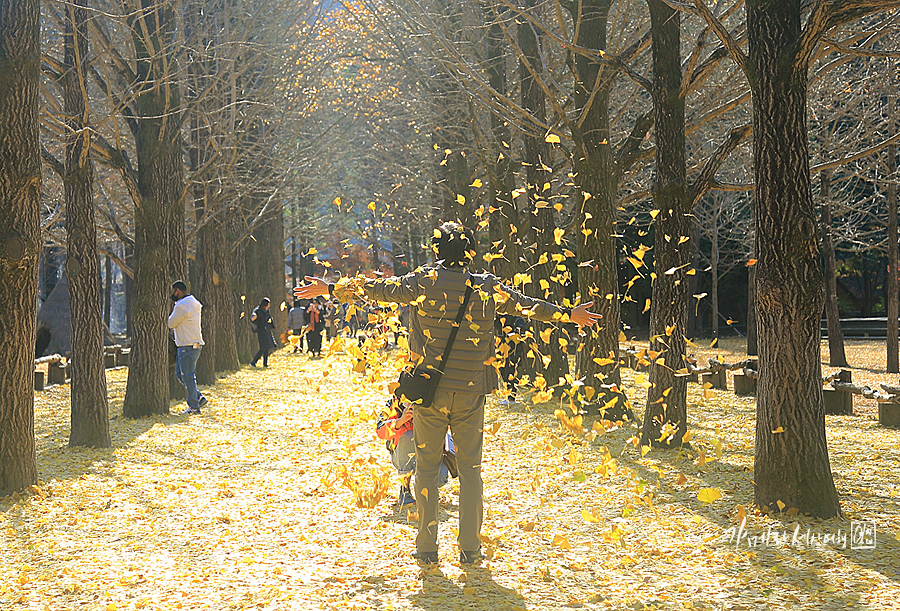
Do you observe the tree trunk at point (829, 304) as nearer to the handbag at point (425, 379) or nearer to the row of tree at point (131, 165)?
the row of tree at point (131, 165)

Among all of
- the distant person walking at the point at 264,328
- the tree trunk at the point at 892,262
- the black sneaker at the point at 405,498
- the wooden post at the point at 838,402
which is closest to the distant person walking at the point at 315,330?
the distant person walking at the point at 264,328

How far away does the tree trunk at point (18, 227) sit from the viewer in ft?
23.2

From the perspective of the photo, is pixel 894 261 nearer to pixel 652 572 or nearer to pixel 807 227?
pixel 807 227

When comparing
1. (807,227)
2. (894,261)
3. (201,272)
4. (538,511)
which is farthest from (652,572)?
(201,272)

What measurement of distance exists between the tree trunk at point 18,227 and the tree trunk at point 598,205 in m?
6.12

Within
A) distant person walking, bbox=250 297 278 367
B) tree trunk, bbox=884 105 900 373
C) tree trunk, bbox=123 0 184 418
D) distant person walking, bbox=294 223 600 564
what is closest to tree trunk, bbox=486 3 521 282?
tree trunk, bbox=123 0 184 418

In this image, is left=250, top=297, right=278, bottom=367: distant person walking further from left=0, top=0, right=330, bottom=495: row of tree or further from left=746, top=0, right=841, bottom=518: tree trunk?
left=746, top=0, right=841, bottom=518: tree trunk

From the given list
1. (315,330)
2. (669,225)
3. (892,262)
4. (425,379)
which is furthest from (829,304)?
(425,379)

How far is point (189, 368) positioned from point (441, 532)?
7.95 metres

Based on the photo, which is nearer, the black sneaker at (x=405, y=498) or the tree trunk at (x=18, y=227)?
the black sneaker at (x=405, y=498)

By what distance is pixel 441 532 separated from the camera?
6.05 m

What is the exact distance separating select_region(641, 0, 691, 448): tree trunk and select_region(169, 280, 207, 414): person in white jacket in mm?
7122

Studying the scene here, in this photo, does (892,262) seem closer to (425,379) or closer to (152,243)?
(152,243)

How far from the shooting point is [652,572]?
5070mm
